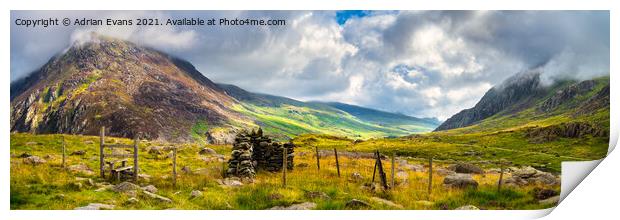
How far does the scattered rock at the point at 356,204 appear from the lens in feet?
67.8

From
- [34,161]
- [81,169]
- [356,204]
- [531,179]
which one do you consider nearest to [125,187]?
[81,169]

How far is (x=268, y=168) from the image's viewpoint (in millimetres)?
31797

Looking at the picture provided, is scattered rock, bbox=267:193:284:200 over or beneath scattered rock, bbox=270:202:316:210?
over

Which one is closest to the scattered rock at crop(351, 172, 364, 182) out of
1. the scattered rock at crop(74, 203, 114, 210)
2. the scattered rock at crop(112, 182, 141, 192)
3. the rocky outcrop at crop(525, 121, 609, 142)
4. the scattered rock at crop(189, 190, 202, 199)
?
the scattered rock at crop(189, 190, 202, 199)

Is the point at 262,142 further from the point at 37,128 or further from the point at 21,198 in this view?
the point at 37,128

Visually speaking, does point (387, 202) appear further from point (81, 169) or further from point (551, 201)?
point (81, 169)

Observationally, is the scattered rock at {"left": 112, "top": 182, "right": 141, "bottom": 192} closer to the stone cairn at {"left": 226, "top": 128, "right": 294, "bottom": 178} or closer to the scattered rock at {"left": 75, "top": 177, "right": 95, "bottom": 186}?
the scattered rock at {"left": 75, "top": 177, "right": 95, "bottom": 186}

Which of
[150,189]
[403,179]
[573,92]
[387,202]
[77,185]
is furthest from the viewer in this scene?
[573,92]

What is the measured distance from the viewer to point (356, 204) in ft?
68.2

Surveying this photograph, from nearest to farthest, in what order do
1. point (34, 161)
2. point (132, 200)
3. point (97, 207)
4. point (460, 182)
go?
point (97, 207), point (132, 200), point (460, 182), point (34, 161)

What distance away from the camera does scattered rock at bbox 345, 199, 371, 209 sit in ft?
67.8
